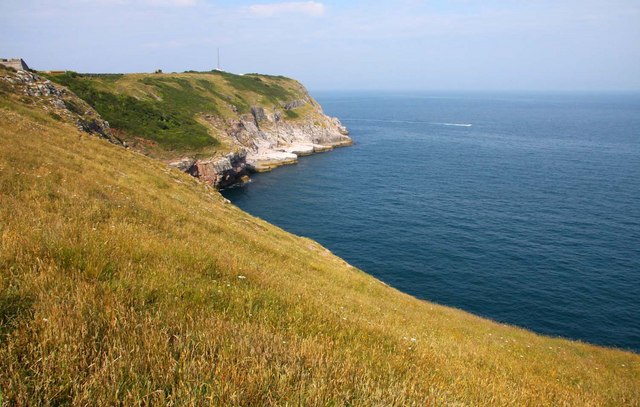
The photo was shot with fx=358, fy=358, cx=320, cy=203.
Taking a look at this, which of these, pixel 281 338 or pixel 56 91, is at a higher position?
pixel 56 91

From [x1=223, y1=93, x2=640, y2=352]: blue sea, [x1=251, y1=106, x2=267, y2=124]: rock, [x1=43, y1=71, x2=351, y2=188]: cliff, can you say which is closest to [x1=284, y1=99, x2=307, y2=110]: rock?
[x1=43, y1=71, x2=351, y2=188]: cliff

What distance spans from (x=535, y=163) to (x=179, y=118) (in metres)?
98.5

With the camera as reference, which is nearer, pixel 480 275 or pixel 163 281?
pixel 163 281

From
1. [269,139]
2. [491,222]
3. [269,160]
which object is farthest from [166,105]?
[491,222]

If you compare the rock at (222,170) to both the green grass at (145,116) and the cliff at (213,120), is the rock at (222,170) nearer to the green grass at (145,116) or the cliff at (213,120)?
the cliff at (213,120)

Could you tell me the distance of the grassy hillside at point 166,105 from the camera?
249 feet

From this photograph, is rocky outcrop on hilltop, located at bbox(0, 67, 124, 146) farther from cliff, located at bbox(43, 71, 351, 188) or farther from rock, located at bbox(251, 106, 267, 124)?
rock, located at bbox(251, 106, 267, 124)

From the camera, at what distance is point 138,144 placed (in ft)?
237

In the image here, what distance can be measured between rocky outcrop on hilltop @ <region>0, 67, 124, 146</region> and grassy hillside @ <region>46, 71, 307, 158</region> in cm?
2886

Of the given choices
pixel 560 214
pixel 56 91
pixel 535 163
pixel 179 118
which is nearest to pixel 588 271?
pixel 560 214

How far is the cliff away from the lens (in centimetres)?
7675

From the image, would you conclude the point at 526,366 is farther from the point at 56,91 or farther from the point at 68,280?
the point at 56,91

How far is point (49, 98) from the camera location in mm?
38500

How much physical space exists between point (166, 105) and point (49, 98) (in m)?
63.3
